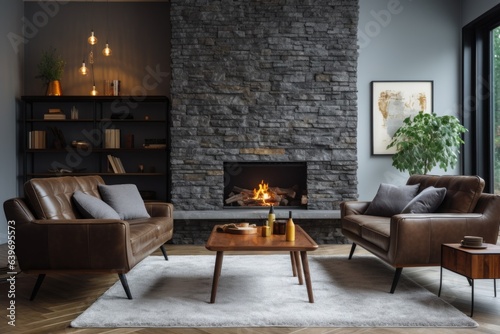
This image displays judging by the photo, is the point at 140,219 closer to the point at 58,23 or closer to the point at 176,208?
the point at 176,208

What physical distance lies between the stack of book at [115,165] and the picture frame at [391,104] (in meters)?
3.33

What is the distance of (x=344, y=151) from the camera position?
19.9ft

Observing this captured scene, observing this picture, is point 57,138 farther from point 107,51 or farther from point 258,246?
point 258,246

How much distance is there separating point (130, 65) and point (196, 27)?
4.06ft

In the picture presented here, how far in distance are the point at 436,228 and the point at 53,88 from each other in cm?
509

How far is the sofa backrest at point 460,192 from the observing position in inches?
152

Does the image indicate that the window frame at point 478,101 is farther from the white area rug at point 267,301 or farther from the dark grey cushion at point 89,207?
the dark grey cushion at point 89,207

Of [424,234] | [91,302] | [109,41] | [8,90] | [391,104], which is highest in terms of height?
[109,41]

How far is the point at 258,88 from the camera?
19.8 ft

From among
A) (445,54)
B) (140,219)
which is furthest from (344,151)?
(140,219)

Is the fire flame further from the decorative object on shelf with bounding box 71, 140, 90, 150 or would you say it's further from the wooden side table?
the wooden side table

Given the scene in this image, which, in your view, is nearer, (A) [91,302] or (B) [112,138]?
(A) [91,302]

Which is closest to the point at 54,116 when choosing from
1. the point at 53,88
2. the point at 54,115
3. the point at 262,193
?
the point at 54,115

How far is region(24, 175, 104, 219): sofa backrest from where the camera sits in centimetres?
352
